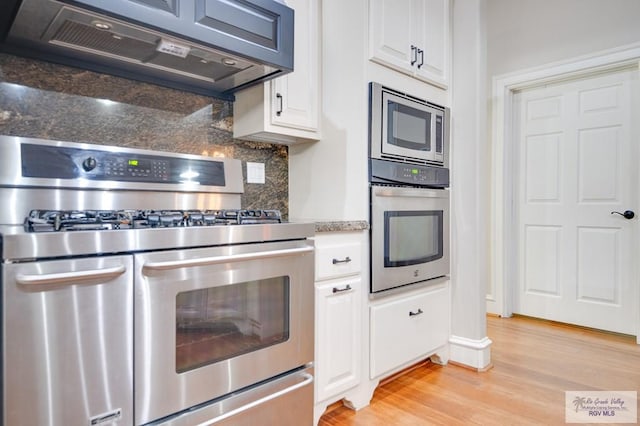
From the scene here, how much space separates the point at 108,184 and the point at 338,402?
1.46m

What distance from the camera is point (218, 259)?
121 centimetres

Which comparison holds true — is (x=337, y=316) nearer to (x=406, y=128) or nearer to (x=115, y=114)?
(x=406, y=128)

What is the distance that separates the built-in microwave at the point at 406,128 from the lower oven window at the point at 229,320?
91cm

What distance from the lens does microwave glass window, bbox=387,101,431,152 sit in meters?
2.01

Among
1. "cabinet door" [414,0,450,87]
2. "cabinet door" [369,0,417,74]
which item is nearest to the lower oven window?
"cabinet door" [369,0,417,74]

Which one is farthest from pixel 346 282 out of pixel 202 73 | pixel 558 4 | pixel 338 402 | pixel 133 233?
pixel 558 4

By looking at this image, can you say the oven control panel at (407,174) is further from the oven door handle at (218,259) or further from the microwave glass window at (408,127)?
the oven door handle at (218,259)

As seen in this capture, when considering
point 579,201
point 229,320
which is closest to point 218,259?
point 229,320

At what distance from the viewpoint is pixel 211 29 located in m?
1.33

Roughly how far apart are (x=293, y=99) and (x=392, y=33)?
26.5 inches

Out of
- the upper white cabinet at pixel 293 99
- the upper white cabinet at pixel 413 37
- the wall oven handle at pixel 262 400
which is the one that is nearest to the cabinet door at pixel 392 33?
the upper white cabinet at pixel 413 37

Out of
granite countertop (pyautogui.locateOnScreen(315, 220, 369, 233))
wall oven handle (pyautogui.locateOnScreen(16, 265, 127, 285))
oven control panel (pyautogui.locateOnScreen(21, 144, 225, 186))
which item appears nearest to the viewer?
wall oven handle (pyautogui.locateOnScreen(16, 265, 127, 285))

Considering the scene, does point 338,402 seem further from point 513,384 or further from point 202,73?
point 202,73

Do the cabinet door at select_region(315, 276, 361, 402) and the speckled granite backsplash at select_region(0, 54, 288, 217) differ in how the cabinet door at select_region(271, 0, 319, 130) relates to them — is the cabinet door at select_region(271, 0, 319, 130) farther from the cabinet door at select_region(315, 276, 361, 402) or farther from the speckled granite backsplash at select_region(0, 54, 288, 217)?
the cabinet door at select_region(315, 276, 361, 402)
